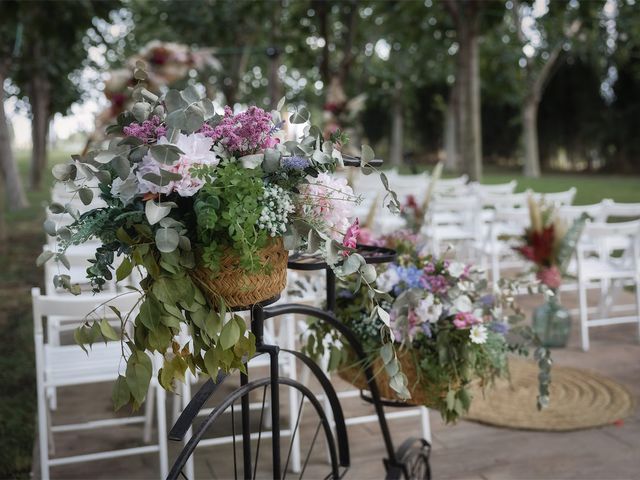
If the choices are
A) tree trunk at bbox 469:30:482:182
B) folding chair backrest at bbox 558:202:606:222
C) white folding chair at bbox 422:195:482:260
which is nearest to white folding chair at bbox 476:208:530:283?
white folding chair at bbox 422:195:482:260

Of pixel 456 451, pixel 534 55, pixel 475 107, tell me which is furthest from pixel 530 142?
pixel 456 451

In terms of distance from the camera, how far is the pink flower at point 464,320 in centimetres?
266

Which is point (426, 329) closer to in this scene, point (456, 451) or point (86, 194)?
point (456, 451)

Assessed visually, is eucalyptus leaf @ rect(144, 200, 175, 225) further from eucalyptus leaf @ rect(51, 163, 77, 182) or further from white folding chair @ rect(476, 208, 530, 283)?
white folding chair @ rect(476, 208, 530, 283)

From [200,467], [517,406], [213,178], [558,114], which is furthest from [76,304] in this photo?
[558,114]

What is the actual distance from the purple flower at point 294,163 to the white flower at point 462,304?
3.68 feet

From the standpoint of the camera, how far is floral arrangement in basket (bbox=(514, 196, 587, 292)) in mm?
5074

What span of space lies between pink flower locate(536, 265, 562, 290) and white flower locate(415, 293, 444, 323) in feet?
8.66

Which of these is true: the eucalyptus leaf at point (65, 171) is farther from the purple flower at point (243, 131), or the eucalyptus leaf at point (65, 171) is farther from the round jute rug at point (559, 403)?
the round jute rug at point (559, 403)

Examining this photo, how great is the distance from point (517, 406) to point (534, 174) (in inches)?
884

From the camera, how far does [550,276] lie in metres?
5.08

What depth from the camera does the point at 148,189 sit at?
162 centimetres

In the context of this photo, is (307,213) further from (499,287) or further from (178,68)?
(178,68)

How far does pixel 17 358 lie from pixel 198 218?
422 cm
